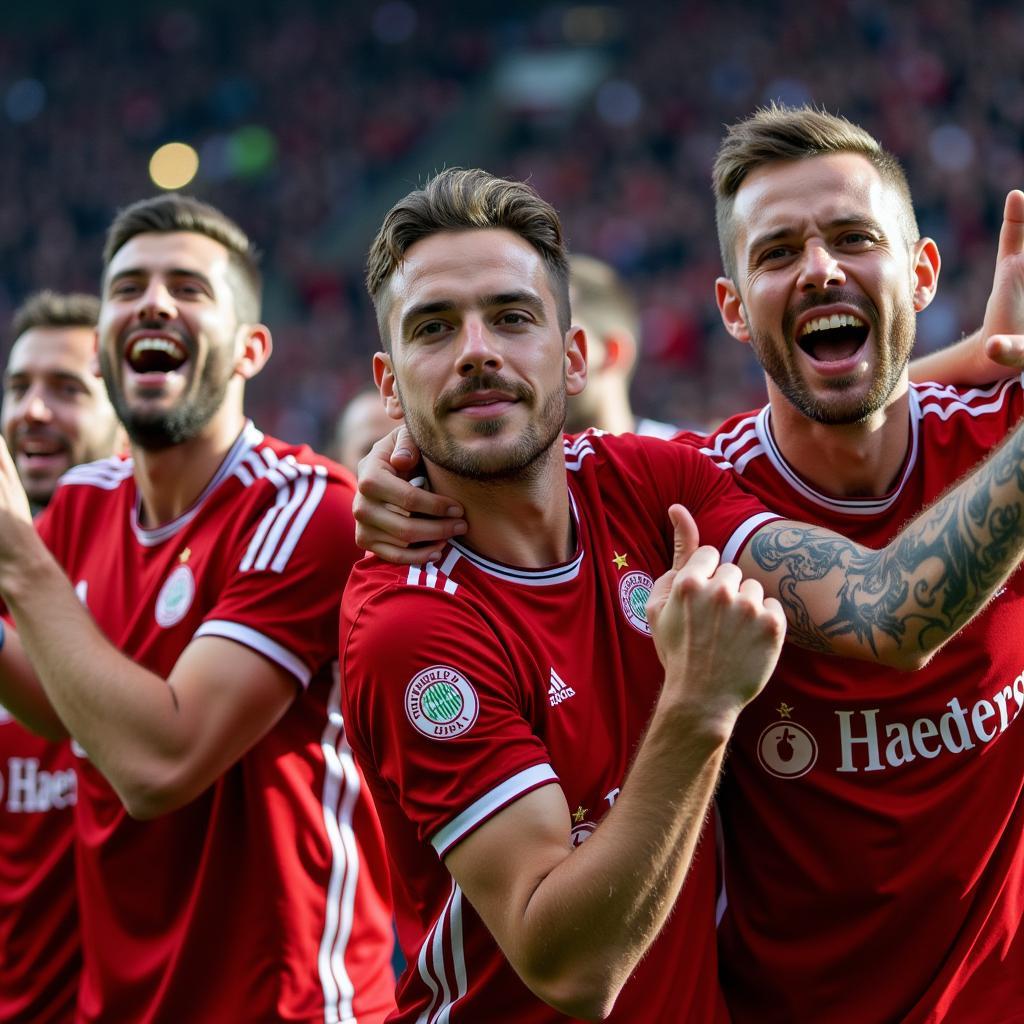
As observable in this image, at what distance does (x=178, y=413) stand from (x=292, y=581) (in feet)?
2.13

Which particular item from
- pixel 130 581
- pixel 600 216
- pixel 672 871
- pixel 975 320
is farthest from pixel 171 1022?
pixel 600 216

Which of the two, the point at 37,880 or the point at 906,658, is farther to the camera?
the point at 37,880

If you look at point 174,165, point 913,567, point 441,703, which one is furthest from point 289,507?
point 174,165

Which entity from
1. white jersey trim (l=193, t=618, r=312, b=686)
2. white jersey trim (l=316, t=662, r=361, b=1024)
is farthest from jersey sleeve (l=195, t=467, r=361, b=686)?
white jersey trim (l=316, t=662, r=361, b=1024)

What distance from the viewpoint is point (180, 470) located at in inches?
152

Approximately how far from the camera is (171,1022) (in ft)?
11.4

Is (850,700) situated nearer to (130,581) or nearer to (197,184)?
(130,581)

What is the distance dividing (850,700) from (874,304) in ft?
2.99

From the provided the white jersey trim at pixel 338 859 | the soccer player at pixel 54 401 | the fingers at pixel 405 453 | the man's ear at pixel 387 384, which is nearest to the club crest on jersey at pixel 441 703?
the fingers at pixel 405 453

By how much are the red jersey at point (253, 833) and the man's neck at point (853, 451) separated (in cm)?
116

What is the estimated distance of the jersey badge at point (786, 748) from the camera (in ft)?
10.1

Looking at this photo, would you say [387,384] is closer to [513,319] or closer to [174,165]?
[513,319]

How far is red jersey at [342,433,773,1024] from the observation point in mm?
2615

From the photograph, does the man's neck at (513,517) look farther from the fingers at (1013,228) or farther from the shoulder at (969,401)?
the fingers at (1013,228)
